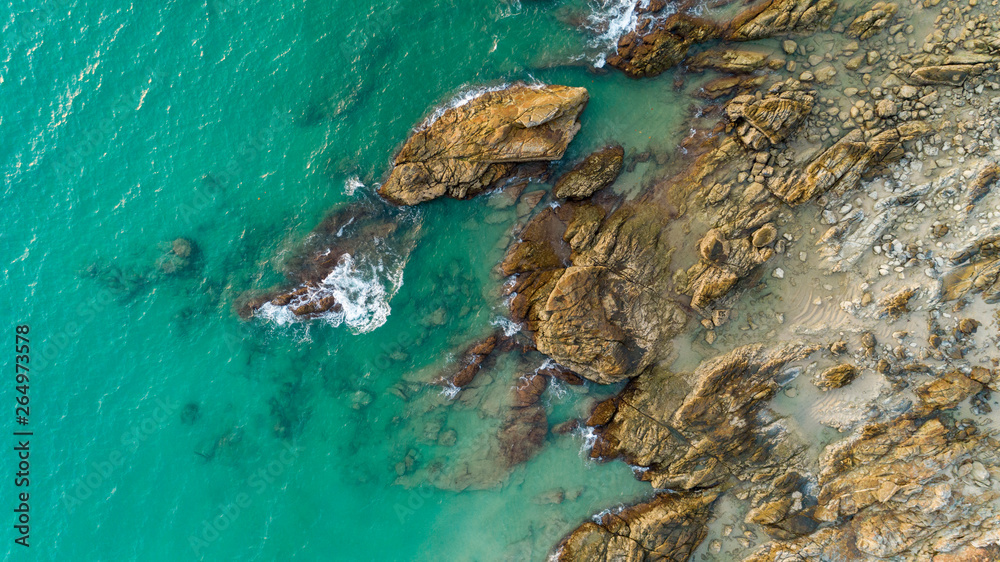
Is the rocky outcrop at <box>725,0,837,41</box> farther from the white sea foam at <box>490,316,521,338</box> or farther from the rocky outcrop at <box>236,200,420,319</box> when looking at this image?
the rocky outcrop at <box>236,200,420,319</box>

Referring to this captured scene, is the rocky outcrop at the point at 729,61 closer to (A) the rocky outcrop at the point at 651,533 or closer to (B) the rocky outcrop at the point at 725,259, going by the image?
(B) the rocky outcrop at the point at 725,259

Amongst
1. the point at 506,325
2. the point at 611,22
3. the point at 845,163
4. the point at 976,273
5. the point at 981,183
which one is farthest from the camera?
A: the point at 506,325

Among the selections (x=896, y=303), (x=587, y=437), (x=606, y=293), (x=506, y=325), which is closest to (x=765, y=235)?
(x=896, y=303)

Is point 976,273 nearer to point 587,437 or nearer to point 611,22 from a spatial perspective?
point 587,437

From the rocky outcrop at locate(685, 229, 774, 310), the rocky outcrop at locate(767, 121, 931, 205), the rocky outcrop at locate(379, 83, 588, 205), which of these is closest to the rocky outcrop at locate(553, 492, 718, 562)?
the rocky outcrop at locate(685, 229, 774, 310)

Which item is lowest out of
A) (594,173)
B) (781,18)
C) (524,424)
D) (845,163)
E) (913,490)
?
(913,490)

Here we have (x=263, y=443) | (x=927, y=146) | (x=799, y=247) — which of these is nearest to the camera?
(x=927, y=146)

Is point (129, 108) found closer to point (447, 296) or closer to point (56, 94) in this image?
point (56, 94)

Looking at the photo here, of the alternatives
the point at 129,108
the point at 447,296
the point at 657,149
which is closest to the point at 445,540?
the point at 447,296
